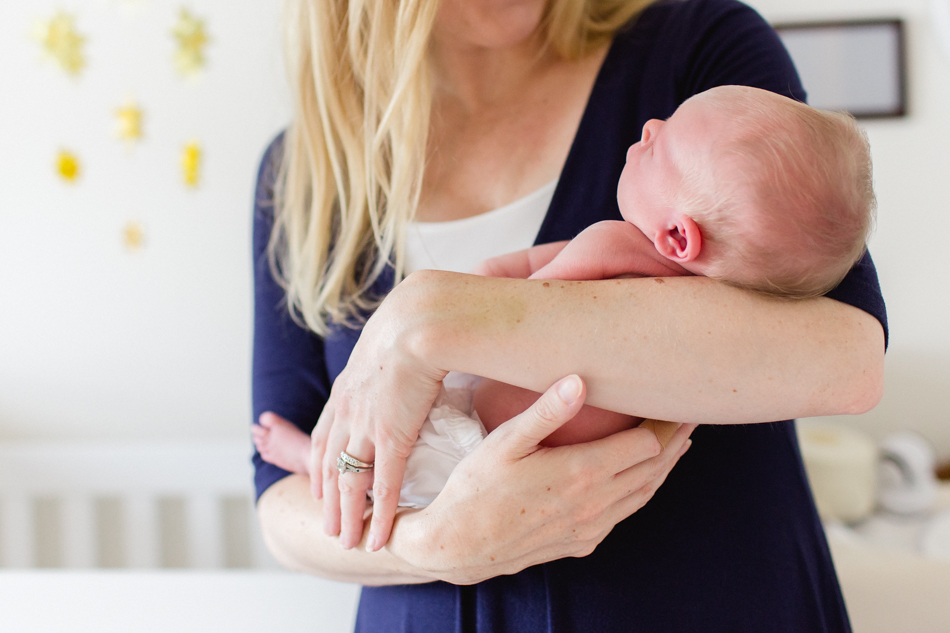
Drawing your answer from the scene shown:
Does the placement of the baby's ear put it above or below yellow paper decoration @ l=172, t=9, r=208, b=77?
below

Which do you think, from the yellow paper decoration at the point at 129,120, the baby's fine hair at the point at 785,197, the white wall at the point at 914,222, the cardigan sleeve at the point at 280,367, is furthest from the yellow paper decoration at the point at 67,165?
the white wall at the point at 914,222

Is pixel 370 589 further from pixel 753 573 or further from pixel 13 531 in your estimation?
pixel 13 531

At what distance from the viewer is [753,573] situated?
673 millimetres

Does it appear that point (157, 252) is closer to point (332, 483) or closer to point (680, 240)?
point (332, 483)

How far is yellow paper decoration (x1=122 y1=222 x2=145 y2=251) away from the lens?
192 cm

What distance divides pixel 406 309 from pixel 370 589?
0.45 m

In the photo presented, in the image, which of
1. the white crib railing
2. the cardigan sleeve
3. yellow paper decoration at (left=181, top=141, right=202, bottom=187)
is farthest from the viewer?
yellow paper decoration at (left=181, top=141, right=202, bottom=187)

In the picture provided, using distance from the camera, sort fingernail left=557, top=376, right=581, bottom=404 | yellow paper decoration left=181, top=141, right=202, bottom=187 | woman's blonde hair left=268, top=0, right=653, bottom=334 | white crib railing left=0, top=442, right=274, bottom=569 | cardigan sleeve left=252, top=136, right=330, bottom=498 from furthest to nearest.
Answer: yellow paper decoration left=181, top=141, right=202, bottom=187 < white crib railing left=0, top=442, right=274, bottom=569 < cardigan sleeve left=252, top=136, right=330, bottom=498 < woman's blonde hair left=268, top=0, right=653, bottom=334 < fingernail left=557, top=376, right=581, bottom=404

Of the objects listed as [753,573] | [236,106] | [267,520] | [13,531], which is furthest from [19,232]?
[753,573]

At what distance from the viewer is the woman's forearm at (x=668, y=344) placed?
1.75 feet

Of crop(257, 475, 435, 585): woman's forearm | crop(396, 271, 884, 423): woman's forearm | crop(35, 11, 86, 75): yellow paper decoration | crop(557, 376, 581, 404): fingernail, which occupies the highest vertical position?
crop(35, 11, 86, 75): yellow paper decoration

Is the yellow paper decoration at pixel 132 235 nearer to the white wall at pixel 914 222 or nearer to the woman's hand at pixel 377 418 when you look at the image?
the woman's hand at pixel 377 418

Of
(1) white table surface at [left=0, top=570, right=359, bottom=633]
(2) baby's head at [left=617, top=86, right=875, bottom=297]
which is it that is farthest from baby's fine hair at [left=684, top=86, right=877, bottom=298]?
(1) white table surface at [left=0, top=570, right=359, bottom=633]

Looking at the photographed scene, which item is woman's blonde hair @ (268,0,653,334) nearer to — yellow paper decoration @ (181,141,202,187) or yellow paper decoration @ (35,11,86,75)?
yellow paper decoration @ (181,141,202,187)
